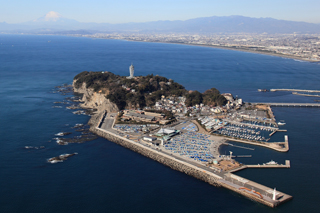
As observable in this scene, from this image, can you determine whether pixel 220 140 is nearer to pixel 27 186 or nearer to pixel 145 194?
pixel 145 194

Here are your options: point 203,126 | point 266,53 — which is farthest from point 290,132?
point 266,53

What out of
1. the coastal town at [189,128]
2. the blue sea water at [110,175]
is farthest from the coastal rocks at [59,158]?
the blue sea water at [110,175]

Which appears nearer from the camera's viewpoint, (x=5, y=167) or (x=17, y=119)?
(x=5, y=167)

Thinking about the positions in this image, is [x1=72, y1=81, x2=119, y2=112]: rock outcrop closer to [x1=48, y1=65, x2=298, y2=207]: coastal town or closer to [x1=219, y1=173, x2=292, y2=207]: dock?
[x1=48, y1=65, x2=298, y2=207]: coastal town

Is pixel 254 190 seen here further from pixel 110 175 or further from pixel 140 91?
pixel 140 91

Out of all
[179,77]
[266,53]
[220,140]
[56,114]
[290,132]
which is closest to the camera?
[220,140]

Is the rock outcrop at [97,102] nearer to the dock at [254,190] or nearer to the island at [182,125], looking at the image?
the island at [182,125]

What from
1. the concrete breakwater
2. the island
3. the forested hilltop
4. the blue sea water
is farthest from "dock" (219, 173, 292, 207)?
the forested hilltop
